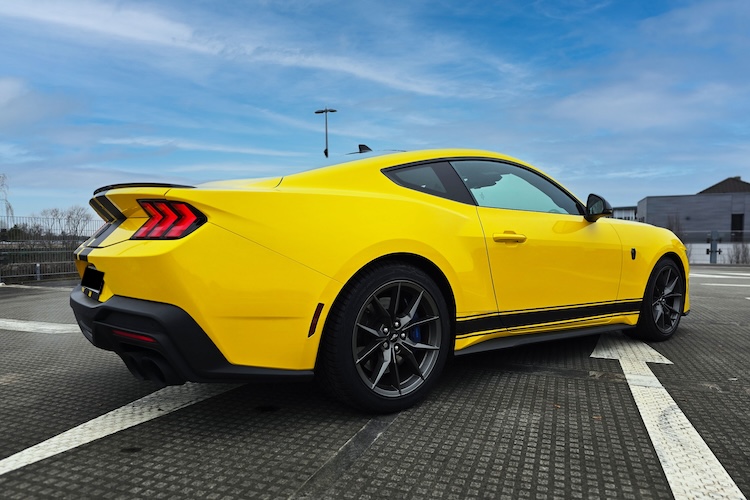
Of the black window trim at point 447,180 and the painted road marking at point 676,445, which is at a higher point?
the black window trim at point 447,180

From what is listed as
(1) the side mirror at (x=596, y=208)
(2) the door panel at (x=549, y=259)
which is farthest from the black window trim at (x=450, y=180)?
(1) the side mirror at (x=596, y=208)

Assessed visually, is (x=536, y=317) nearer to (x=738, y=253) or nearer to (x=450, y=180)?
(x=450, y=180)

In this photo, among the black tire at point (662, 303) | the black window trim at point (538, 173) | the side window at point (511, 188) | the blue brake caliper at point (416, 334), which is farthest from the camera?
the black tire at point (662, 303)

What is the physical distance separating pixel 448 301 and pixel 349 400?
2.53ft

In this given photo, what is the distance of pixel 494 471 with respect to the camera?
6.55 ft

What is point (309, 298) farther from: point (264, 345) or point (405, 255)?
point (405, 255)

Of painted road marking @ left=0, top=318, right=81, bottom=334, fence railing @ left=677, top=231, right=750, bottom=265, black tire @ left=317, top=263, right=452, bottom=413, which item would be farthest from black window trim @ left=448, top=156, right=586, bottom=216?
fence railing @ left=677, top=231, right=750, bottom=265

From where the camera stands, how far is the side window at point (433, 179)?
2.85m

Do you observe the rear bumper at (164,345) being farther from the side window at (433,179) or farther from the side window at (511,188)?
the side window at (511,188)

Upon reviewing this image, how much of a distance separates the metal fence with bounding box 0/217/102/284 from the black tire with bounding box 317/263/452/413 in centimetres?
1187

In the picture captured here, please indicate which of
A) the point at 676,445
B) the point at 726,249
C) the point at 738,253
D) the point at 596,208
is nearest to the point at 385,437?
the point at 676,445

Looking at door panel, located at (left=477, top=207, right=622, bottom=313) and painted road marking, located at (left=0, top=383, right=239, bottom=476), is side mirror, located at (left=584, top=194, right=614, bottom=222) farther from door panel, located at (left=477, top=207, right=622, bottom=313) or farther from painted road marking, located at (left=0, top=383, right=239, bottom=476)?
painted road marking, located at (left=0, top=383, right=239, bottom=476)

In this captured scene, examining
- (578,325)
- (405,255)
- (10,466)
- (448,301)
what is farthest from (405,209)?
(10,466)

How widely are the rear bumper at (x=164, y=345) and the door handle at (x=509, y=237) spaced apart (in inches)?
52.7
